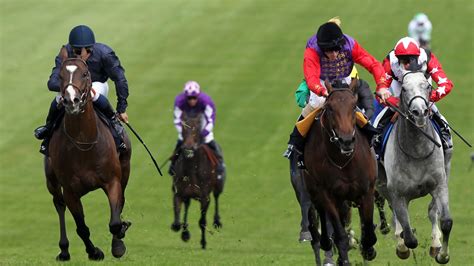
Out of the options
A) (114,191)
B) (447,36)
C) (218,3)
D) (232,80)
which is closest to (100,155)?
(114,191)

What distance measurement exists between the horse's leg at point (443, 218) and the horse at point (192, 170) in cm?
940

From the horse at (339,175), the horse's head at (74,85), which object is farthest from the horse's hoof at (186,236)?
the horse's head at (74,85)

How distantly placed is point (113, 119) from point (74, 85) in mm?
1880

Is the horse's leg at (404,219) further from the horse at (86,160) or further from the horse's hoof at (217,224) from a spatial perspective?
the horse's hoof at (217,224)

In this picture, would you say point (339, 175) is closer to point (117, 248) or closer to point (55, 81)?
point (117, 248)

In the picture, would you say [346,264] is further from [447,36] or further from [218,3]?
[218,3]

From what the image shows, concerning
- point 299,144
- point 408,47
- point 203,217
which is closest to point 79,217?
Answer: point 299,144

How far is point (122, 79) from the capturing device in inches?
611

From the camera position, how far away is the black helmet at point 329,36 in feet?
47.5

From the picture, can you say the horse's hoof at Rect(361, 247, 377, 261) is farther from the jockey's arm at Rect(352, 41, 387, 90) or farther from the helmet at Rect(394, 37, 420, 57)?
the helmet at Rect(394, 37, 420, 57)

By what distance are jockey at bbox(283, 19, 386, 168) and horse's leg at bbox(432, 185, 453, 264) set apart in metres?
1.48

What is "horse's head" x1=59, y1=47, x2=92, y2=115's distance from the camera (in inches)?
527

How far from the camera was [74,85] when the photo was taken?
44.1 feet

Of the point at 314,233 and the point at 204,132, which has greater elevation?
the point at 204,132
